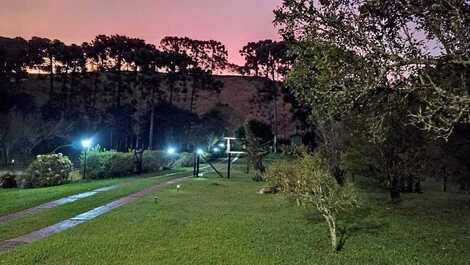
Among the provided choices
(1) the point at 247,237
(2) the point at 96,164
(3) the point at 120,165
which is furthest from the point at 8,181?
(1) the point at 247,237

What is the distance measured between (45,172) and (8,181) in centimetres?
166

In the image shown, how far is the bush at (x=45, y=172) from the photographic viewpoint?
66.3 ft

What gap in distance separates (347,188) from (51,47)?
57.3 metres

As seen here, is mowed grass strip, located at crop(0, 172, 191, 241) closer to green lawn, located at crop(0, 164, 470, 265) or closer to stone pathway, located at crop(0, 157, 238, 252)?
stone pathway, located at crop(0, 157, 238, 252)

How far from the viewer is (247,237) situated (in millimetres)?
9094

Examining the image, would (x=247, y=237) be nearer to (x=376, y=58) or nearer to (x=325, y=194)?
(x=325, y=194)

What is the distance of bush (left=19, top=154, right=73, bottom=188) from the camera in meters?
20.2

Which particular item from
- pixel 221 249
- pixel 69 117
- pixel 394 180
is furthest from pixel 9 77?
pixel 221 249

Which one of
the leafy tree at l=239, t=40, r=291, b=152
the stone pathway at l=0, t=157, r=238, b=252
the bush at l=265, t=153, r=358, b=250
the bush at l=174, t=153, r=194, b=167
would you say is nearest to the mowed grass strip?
the stone pathway at l=0, t=157, r=238, b=252

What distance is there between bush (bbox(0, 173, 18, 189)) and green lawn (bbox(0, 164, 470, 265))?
359 inches

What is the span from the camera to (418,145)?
15.1 metres

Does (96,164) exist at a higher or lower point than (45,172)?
higher

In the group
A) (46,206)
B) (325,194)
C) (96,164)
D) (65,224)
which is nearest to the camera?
(325,194)

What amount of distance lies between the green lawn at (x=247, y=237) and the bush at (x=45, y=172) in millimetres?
8054
